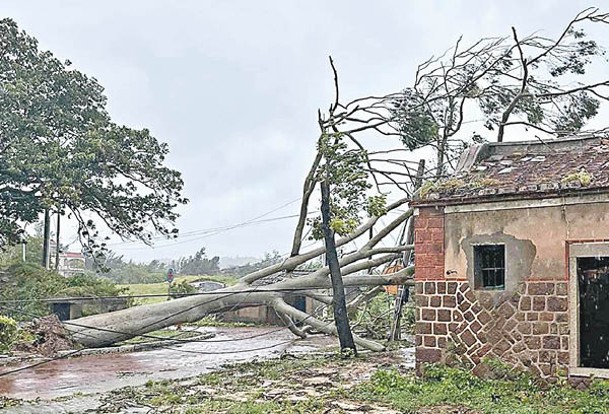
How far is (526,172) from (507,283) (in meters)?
1.91

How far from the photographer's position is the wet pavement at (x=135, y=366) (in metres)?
12.0

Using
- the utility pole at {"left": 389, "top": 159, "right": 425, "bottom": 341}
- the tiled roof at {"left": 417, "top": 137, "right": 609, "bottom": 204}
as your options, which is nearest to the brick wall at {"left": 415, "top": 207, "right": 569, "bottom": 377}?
the tiled roof at {"left": 417, "top": 137, "right": 609, "bottom": 204}

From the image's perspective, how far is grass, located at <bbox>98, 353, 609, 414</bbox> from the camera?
28.7ft

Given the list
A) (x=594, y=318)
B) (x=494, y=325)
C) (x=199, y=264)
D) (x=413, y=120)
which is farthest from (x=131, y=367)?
(x=199, y=264)

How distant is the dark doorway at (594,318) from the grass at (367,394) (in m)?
2.37

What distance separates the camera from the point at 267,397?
9945 millimetres

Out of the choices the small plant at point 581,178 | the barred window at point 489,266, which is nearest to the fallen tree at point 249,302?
the barred window at point 489,266

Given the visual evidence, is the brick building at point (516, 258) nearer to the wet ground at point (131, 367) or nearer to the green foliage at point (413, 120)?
the green foliage at point (413, 120)

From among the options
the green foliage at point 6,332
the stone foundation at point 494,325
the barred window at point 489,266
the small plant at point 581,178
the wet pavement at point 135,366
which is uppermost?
the small plant at point 581,178

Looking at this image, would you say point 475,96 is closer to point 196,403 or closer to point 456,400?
point 456,400

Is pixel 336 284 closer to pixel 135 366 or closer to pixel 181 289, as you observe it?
pixel 135 366

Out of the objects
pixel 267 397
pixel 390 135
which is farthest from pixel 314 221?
pixel 267 397

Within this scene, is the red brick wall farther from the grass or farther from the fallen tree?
the fallen tree

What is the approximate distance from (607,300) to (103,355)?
11346mm
